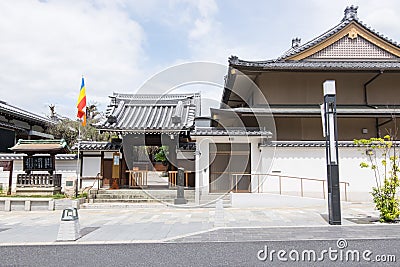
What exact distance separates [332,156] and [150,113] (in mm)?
11112

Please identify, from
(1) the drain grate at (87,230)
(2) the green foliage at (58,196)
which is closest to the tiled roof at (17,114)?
(2) the green foliage at (58,196)

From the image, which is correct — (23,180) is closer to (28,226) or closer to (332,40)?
(28,226)

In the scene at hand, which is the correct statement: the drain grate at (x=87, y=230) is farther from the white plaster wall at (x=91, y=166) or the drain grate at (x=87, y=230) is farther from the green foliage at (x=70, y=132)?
the green foliage at (x=70, y=132)

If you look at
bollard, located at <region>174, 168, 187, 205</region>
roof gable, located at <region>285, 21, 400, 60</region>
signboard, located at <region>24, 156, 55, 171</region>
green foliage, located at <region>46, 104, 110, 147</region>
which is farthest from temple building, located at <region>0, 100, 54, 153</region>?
roof gable, located at <region>285, 21, 400, 60</region>

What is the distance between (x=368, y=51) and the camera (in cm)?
1830

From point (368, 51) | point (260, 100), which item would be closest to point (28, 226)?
point (260, 100)

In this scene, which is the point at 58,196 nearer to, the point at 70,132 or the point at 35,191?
the point at 35,191

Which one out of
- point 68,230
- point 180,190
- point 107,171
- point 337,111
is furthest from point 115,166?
point 337,111

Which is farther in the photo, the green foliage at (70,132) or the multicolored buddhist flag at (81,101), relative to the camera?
the green foliage at (70,132)

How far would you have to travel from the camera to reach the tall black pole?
30.3 feet

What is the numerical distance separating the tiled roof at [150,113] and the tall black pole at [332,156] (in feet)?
23.3

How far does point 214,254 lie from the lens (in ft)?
21.1

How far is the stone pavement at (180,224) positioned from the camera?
26.7ft

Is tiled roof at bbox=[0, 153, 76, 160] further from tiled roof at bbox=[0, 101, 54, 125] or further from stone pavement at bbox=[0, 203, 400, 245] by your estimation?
tiled roof at bbox=[0, 101, 54, 125]
